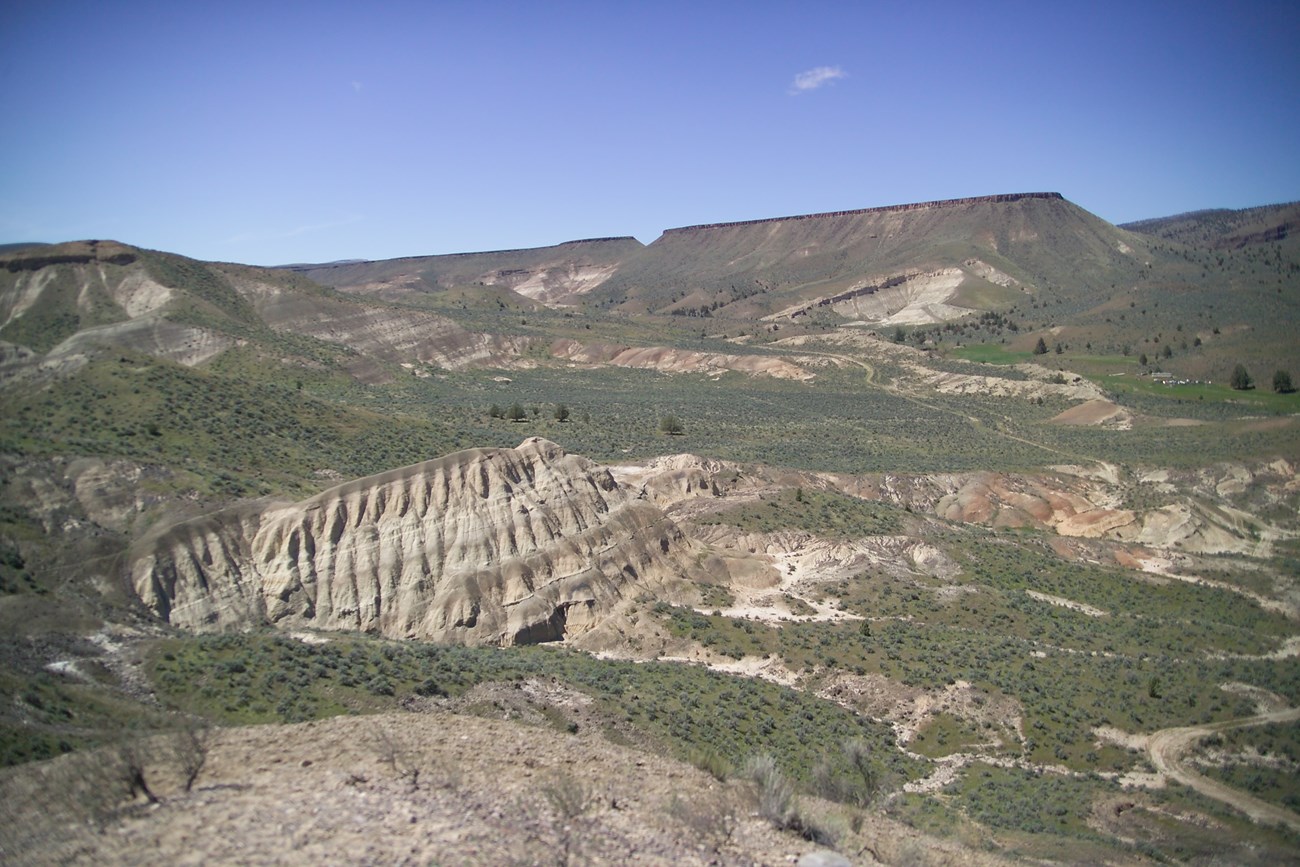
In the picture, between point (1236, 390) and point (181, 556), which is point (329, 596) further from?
point (1236, 390)

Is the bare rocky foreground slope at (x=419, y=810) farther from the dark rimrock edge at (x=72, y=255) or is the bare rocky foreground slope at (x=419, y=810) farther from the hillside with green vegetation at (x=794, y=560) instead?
the dark rimrock edge at (x=72, y=255)

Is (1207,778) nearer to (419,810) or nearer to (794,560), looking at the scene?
(794,560)

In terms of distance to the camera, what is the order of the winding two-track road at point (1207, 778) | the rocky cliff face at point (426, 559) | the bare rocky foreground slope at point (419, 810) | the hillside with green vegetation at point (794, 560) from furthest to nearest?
the rocky cliff face at point (426, 559) < the winding two-track road at point (1207, 778) < the hillside with green vegetation at point (794, 560) < the bare rocky foreground slope at point (419, 810)

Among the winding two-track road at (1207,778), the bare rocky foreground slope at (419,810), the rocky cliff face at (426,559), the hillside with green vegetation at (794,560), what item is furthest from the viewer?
the rocky cliff face at (426,559)

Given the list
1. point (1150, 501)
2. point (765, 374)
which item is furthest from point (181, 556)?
point (765, 374)

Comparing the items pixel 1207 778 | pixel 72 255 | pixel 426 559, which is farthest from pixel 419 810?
pixel 72 255

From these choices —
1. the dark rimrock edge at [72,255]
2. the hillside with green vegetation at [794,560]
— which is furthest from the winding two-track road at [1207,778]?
the dark rimrock edge at [72,255]

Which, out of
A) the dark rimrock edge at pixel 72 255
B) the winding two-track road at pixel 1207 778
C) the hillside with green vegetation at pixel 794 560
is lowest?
the winding two-track road at pixel 1207 778

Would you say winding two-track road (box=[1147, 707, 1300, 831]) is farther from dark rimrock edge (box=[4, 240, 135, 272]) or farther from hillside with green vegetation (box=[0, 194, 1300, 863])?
dark rimrock edge (box=[4, 240, 135, 272])

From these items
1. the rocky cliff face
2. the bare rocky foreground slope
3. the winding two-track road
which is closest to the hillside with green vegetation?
the winding two-track road
